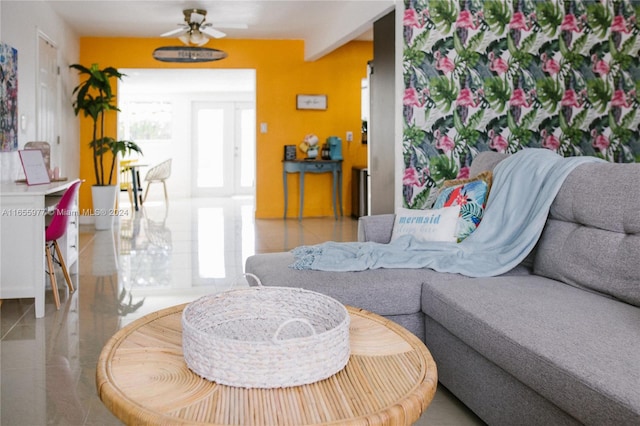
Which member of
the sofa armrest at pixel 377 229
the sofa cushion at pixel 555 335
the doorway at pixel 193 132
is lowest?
the sofa cushion at pixel 555 335

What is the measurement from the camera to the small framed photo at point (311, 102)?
29.1 feet

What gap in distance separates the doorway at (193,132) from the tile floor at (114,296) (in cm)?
456

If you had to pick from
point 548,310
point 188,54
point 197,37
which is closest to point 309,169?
point 188,54

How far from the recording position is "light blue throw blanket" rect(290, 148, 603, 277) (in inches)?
110

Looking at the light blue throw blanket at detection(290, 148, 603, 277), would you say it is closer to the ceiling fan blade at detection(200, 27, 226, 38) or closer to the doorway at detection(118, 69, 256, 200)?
the ceiling fan blade at detection(200, 27, 226, 38)

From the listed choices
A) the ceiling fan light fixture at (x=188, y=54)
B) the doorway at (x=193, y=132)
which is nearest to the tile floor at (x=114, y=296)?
the ceiling fan light fixture at (x=188, y=54)

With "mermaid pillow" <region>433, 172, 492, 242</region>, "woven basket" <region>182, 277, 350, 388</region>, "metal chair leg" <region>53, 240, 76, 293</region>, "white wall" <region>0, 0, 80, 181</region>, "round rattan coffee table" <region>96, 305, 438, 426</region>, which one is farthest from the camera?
"white wall" <region>0, 0, 80, 181</region>

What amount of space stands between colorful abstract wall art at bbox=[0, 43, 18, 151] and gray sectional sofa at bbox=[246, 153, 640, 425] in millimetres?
2887

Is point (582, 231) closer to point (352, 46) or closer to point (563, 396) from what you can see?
point (563, 396)

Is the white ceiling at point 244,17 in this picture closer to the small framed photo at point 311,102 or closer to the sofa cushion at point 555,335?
the small framed photo at point 311,102

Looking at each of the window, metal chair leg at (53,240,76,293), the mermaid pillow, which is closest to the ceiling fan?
metal chair leg at (53,240,76,293)

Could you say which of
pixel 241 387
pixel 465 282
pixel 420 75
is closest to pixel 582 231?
pixel 465 282

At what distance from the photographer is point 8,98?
16.4ft

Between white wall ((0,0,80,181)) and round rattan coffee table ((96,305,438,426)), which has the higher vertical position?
white wall ((0,0,80,181))
